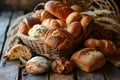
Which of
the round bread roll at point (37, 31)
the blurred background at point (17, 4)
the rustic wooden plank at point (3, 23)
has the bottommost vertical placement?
the rustic wooden plank at point (3, 23)

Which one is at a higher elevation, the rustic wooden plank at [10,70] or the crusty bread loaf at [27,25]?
the crusty bread loaf at [27,25]

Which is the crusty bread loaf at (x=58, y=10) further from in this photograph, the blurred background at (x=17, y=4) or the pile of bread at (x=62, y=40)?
the blurred background at (x=17, y=4)

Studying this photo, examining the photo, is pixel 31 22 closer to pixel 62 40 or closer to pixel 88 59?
pixel 62 40

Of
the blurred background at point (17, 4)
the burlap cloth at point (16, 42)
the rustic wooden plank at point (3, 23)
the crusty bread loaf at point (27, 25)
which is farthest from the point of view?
the blurred background at point (17, 4)

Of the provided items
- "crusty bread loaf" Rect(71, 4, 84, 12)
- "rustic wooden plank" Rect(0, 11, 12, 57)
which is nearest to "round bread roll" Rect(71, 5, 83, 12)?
"crusty bread loaf" Rect(71, 4, 84, 12)

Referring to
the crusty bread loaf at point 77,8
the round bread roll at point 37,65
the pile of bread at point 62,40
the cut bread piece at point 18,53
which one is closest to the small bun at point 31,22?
the pile of bread at point 62,40

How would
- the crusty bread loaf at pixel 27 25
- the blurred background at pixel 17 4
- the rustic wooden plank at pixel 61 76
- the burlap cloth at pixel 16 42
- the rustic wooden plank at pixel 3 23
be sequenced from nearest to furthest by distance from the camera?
1. the rustic wooden plank at pixel 61 76
2. the burlap cloth at pixel 16 42
3. the crusty bread loaf at pixel 27 25
4. the rustic wooden plank at pixel 3 23
5. the blurred background at pixel 17 4
